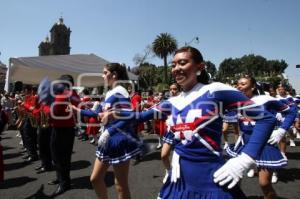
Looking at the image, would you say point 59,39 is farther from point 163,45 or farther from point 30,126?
point 30,126

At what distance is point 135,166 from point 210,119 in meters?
5.82

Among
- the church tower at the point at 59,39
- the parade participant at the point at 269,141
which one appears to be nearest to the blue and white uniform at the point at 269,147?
the parade participant at the point at 269,141

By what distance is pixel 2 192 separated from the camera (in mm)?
6160

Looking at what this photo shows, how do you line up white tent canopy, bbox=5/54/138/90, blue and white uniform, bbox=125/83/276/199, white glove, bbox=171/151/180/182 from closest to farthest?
1. blue and white uniform, bbox=125/83/276/199
2. white glove, bbox=171/151/180/182
3. white tent canopy, bbox=5/54/138/90

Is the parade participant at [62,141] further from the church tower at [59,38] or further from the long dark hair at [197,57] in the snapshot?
the church tower at [59,38]

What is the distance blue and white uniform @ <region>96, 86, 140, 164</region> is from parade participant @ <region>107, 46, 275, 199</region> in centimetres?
157

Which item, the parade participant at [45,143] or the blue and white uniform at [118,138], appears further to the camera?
the parade participant at [45,143]

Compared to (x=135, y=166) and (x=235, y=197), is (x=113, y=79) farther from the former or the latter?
(x=135, y=166)

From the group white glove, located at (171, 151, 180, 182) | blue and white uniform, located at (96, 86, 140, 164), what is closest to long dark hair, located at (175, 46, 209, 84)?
white glove, located at (171, 151, 180, 182)

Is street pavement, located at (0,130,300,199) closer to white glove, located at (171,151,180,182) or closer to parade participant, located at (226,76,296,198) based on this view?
parade participant, located at (226,76,296,198)

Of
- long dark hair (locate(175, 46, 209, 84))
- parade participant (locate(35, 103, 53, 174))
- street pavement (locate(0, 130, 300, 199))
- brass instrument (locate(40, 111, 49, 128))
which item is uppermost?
long dark hair (locate(175, 46, 209, 84))

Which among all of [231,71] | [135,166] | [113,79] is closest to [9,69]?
[135,166]

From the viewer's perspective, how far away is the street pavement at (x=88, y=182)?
5.83 meters

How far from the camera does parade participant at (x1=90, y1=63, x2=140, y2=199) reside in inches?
160
